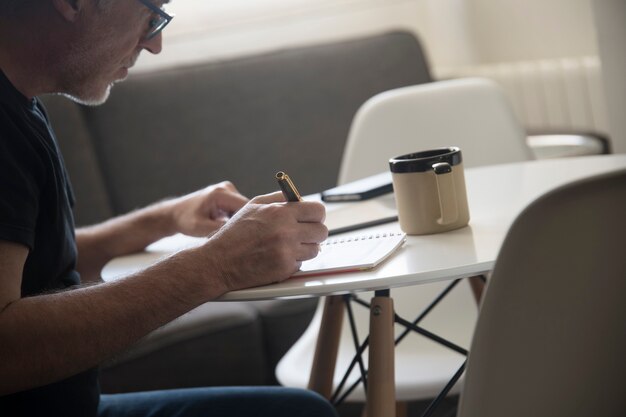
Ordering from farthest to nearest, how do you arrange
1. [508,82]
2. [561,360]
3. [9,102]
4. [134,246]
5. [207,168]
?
[508,82]
[207,168]
[134,246]
[9,102]
[561,360]

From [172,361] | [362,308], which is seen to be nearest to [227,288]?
[362,308]

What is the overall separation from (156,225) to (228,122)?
1.40 metres

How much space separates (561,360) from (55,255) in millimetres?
667

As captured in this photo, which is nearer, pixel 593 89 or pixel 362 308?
pixel 362 308

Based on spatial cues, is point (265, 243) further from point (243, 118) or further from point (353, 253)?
point (243, 118)

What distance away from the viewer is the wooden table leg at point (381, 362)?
45.8 inches

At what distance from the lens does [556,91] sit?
3115mm

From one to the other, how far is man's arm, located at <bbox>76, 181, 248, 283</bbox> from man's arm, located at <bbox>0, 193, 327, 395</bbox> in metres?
0.32

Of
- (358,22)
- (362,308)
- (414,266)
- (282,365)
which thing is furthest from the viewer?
(358,22)

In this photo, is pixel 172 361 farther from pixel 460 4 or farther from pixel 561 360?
pixel 460 4

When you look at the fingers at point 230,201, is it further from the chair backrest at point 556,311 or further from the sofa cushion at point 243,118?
the sofa cushion at point 243,118

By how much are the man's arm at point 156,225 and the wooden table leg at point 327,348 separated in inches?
8.9

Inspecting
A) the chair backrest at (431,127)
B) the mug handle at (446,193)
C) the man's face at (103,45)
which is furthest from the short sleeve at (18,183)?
the chair backrest at (431,127)

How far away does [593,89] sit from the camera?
299cm
